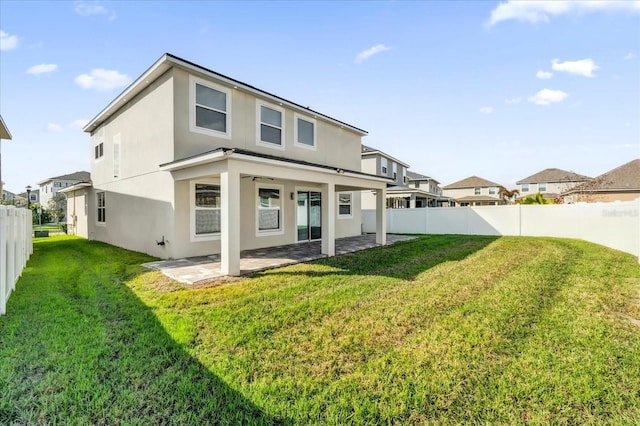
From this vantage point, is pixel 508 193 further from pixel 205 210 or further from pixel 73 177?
pixel 73 177

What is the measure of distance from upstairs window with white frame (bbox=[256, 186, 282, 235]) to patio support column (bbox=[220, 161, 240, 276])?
4225 mm

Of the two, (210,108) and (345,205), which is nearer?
(210,108)

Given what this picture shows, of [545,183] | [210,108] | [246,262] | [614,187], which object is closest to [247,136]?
[210,108]

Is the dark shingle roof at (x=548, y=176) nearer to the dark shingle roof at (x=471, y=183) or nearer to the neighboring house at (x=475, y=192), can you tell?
the neighboring house at (x=475, y=192)

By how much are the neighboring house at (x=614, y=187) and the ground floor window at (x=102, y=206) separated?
115 feet

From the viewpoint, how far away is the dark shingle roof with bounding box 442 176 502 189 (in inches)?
1896

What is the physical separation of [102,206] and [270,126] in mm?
9453

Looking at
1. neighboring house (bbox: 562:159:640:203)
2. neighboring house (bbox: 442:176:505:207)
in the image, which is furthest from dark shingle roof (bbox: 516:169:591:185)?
neighboring house (bbox: 562:159:640:203)

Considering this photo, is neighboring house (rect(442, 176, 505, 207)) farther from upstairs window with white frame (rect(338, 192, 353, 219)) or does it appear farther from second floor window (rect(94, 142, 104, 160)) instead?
second floor window (rect(94, 142, 104, 160))

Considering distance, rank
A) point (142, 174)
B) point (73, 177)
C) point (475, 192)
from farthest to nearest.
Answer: point (475, 192) → point (73, 177) → point (142, 174)

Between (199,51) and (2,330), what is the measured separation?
34.1 feet

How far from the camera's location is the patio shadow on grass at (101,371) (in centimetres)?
250

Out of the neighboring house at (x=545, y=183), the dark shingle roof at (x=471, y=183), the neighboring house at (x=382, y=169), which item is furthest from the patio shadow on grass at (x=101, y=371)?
the dark shingle roof at (x=471, y=183)

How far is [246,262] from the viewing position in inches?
347
